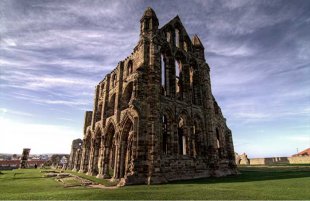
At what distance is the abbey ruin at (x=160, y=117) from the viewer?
46.5 ft

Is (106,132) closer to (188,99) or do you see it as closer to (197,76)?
(188,99)

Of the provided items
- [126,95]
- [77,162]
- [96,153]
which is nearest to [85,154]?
[96,153]

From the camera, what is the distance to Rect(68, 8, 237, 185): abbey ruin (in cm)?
1419

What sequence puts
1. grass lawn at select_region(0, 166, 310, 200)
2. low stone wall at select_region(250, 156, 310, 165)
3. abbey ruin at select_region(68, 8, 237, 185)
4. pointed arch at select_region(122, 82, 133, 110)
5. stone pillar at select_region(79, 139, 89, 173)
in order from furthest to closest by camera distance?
low stone wall at select_region(250, 156, 310, 165) < stone pillar at select_region(79, 139, 89, 173) < pointed arch at select_region(122, 82, 133, 110) < abbey ruin at select_region(68, 8, 237, 185) < grass lawn at select_region(0, 166, 310, 200)

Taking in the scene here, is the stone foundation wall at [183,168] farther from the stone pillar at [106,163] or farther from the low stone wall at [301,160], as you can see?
the low stone wall at [301,160]

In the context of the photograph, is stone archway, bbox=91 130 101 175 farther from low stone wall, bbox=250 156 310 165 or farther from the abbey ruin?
low stone wall, bbox=250 156 310 165

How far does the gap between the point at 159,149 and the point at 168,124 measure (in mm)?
2921

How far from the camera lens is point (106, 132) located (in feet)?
67.3

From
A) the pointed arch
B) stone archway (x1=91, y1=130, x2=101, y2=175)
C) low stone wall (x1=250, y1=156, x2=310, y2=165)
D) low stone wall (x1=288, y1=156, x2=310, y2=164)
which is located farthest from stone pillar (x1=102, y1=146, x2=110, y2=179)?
low stone wall (x1=288, y1=156, x2=310, y2=164)

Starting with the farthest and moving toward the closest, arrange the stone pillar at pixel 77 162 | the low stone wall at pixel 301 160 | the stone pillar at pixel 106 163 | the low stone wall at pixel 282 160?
the low stone wall at pixel 282 160
the low stone wall at pixel 301 160
the stone pillar at pixel 77 162
the stone pillar at pixel 106 163

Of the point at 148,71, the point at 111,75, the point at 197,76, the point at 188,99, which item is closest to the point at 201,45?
the point at 197,76

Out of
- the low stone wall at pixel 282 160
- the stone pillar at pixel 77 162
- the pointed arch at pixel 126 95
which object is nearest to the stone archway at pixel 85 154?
the stone pillar at pixel 77 162

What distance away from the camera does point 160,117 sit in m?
15.4

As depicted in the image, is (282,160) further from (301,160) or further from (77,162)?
(77,162)
